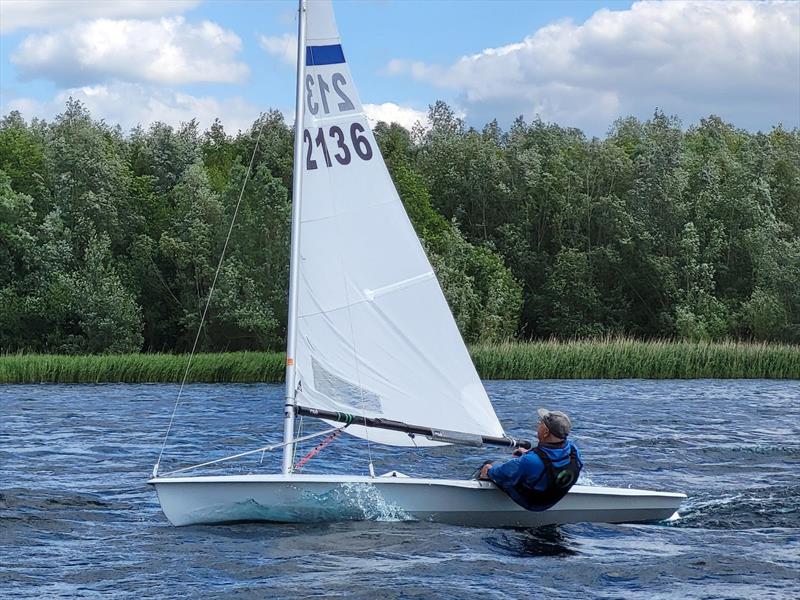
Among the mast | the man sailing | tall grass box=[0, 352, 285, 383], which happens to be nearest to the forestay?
the mast

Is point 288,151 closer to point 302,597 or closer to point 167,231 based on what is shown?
point 167,231

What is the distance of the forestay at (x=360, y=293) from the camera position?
11.8m

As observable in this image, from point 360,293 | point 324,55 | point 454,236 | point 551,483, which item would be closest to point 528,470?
point 551,483

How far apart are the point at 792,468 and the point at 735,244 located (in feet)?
148

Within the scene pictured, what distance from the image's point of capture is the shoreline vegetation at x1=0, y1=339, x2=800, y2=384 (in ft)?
119

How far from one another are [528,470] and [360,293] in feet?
8.06

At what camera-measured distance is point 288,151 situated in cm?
6303

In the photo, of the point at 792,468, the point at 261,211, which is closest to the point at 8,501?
the point at 792,468

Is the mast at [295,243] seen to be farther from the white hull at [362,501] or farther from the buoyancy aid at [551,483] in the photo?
the buoyancy aid at [551,483]

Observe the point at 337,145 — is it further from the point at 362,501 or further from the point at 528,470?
the point at 528,470

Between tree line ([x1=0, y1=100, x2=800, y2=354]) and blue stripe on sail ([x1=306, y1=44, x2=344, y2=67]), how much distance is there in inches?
1544

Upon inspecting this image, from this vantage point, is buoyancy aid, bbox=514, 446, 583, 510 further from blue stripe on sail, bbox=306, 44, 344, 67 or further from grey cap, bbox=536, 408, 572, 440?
blue stripe on sail, bbox=306, 44, 344, 67

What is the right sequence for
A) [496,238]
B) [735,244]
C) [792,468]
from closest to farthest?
[792,468] → [735,244] → [496,238]

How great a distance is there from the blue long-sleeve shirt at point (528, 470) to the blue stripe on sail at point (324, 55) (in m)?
4.30
